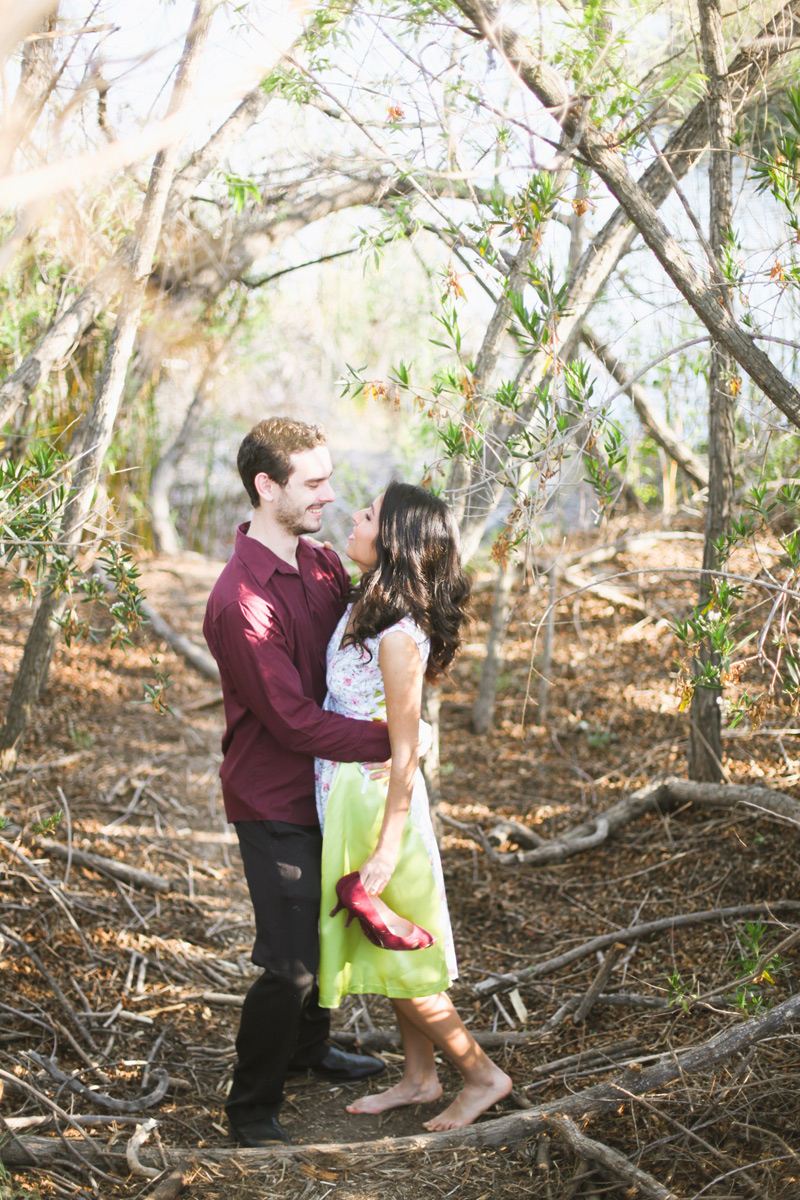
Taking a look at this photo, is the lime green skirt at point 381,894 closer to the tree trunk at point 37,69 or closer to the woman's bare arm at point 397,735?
the woman's bare arm at point 397,735

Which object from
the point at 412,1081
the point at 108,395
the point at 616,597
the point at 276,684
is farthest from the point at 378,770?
the point at 616,597

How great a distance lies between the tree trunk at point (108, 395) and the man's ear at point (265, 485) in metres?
0.66

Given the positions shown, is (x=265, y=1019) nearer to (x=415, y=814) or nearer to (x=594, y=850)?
(x=415, y=814)

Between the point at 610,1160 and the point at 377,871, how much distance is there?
831 mm

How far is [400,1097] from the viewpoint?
274cm

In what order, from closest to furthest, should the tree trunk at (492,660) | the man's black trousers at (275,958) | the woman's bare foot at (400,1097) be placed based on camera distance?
1. the man's black trousers at (275,958)
2. the woman's bare foot at (400,1097)
3. the tree trunk at (492,660)

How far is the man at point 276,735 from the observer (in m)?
2.44

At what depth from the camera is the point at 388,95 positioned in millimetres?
2607

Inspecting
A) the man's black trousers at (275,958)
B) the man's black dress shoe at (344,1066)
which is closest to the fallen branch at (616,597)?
the man's black dress shoe at (344,1066)

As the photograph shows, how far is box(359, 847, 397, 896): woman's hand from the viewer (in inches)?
95.0

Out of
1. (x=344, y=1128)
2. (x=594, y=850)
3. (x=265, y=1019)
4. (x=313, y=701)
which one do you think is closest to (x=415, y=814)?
(x=313, y=701)

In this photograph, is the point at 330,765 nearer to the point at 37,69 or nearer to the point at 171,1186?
the point at 171,1186

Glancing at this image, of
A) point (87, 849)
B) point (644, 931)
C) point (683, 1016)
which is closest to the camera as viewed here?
point (683, 1016)

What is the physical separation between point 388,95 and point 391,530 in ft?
4.09
